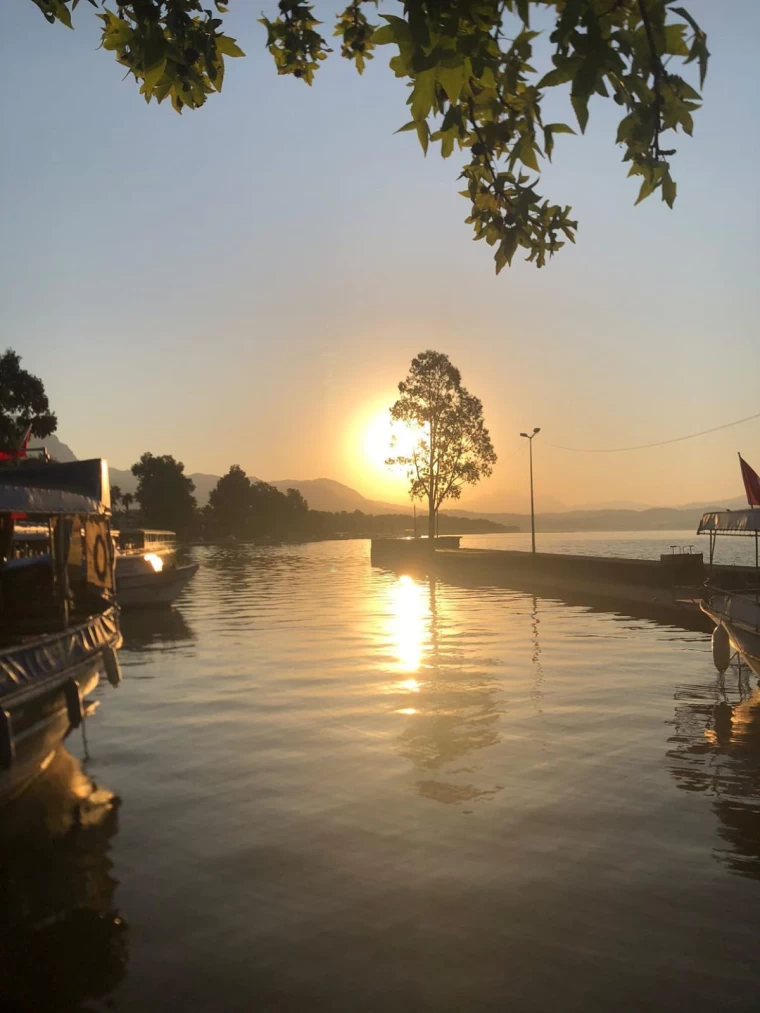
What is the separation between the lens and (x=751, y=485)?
19.0 metres

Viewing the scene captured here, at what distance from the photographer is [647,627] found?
26109mm

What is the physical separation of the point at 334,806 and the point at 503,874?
2492mm

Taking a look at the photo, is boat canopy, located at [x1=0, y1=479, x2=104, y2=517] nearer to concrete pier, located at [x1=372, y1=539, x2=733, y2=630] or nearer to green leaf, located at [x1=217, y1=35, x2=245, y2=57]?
green leaf, located at [x1=217, y1=35, x2=245, y2=57]

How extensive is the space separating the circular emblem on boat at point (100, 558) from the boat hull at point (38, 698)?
3.09m

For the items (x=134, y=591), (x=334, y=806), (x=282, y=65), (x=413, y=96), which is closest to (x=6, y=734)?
(x=334, y=806)

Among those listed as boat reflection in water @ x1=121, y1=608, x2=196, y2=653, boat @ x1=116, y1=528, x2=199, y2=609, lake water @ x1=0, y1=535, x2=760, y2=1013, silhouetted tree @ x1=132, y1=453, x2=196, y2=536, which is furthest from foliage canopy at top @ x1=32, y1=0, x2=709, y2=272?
silhouetted tree @ x1=132, y1=453, x2=196, y2=536

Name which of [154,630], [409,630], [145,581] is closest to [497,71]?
[409,630]

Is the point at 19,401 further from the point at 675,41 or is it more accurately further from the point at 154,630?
the point at 675,41

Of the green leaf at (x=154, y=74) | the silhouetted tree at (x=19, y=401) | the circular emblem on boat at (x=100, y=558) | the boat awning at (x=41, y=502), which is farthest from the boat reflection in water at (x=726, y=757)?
the silhouetted tree at (x=19, y=401)

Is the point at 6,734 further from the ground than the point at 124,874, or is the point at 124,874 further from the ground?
the point at 6,734

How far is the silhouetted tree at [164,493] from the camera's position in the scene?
18075 centimetres

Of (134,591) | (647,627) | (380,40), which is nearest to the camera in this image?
(380,40)

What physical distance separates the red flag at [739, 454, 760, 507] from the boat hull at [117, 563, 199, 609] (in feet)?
76.3

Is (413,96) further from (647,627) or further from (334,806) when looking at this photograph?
(647,627)
